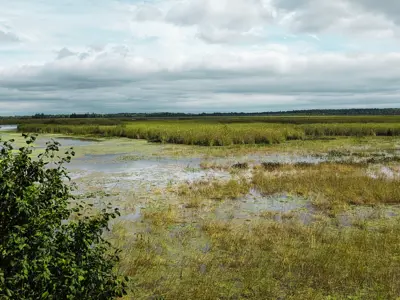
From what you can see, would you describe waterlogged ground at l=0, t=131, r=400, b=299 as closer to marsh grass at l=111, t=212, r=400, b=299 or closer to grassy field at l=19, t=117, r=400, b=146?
marsh grass at l=111, t=212, r=400, b=299

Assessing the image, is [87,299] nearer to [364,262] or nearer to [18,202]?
[18,202]

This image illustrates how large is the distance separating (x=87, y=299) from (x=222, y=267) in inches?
142

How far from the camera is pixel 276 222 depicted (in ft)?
31.7

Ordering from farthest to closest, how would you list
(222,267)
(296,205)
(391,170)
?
(391,170) < (296,205) < (222,267)

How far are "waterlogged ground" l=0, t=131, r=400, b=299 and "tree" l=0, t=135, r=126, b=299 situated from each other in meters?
1.26

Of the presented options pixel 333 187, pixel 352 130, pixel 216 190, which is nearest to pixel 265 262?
pixel 216 190

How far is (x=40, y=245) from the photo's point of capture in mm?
3346

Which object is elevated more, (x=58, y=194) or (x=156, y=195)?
(x=58, y=194)

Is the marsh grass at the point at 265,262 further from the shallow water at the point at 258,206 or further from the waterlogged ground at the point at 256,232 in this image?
the shallow water at the point at 258,206

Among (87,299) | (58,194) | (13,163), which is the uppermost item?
(13,163)

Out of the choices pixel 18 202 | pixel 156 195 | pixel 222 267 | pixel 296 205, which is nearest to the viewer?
pixel 18 202

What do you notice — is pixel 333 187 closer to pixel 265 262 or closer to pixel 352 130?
pixel 265 262

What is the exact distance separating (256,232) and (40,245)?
20.3 feet

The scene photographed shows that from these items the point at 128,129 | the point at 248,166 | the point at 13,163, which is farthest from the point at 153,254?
the point at 128,129
